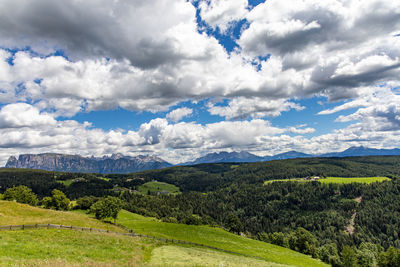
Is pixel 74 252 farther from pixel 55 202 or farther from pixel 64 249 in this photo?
pixel 55 202

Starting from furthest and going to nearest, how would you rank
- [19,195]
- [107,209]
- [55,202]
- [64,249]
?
[55,202] < [19,195] < [107,209] < [64,249]

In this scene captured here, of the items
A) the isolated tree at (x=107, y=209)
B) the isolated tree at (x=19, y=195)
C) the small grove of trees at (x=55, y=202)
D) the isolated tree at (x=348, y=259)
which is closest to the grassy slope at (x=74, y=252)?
the isolated tree at (x=107, y=209)

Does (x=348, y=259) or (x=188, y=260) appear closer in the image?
(x=188, y=260)

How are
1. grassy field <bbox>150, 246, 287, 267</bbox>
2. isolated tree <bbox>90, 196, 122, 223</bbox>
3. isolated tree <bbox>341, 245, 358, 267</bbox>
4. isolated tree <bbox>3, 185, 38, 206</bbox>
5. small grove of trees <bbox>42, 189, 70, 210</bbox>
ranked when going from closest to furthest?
grassy field <bbox>150, 246, 287, 267</bbox> < isolated tree <bbox>341, 245, 358, 267</bbox> < isolated tree <bbox>90, 196, 122, 223</bbox> < isolated tree <bbox>3, 185, 38, 206</bbox> < small grove of trees <bbox>42, 189, 70, 210</bbox>

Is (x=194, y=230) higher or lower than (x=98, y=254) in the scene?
lower

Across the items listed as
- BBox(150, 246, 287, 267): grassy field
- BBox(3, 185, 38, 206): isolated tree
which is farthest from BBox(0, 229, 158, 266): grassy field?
BBox(3, 185, 38, 206): isolated tree

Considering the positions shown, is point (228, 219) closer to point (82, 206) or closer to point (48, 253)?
point (82, 206)

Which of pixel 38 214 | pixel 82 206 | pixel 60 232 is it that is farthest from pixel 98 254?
pixel 82 206

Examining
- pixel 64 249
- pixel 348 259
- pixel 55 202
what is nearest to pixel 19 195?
pixel 55 202

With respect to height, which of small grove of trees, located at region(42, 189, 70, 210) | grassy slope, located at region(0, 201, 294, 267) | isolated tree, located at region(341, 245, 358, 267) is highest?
grassy slope, located at region(0, 201, 294, 267)

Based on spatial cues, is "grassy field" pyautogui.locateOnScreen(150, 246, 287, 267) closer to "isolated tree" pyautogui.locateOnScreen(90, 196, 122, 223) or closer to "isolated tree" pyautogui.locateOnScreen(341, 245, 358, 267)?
"isolated tree" pyautogui.locateOnScreen(90, 196, 122, 223)

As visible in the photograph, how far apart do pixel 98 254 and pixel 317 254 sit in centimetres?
12304

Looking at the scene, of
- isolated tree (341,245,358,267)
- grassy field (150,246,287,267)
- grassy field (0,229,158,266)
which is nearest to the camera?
grassy field (0,229,158,266)

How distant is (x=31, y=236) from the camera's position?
106 ft
